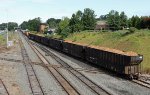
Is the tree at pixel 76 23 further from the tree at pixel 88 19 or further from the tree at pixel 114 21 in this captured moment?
the tree at pixel 114 21

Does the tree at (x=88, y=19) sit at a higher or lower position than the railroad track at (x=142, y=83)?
higher

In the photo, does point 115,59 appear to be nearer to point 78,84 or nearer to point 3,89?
point 78,84

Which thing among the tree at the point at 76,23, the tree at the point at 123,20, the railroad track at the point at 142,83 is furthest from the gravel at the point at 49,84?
the tree at the point at 123,20

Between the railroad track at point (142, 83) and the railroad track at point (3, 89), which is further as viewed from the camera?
the railroad track at point (142, 83)

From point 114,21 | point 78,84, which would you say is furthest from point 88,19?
point 78,84

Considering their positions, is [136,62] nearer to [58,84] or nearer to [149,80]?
[149,80]

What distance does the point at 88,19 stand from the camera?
118 m

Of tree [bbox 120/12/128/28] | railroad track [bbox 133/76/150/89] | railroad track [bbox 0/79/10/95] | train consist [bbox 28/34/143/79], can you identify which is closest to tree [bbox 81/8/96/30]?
tree [bbox 120/12/128/28]

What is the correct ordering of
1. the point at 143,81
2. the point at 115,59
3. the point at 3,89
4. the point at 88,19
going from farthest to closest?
the point at 88,19 → the point at 115,59 → the point at 143,81 → the point at 3,89

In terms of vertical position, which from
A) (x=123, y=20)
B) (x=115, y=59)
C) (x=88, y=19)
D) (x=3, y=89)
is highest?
(x=88, y=19)

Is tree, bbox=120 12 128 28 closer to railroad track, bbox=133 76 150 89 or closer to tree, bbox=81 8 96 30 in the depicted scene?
tree, bbox=81 8 96 30

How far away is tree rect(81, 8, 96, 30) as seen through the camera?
11809 centimetres

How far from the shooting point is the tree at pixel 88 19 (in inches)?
4649

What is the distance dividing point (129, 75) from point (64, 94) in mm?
7654
